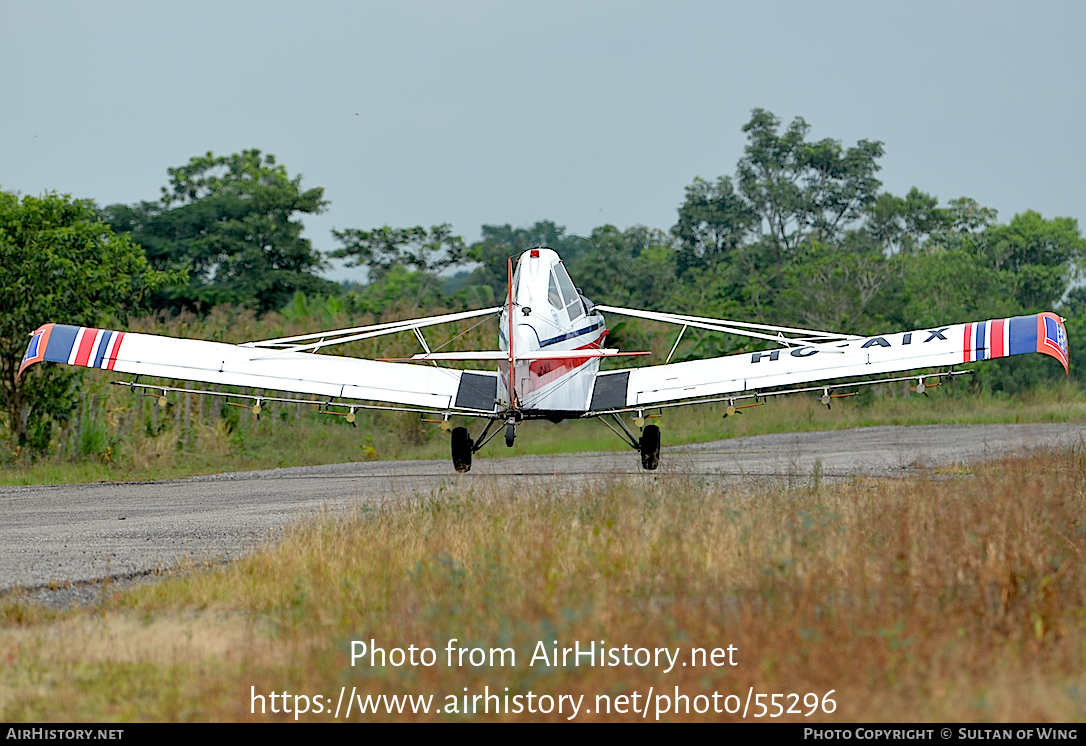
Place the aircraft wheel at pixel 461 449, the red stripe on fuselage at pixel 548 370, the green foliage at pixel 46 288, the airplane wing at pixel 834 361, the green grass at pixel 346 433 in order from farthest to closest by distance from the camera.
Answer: the green grass at pixel 346 433
the green foliage at pixel 46 288
the aircraft wheel at pixel 461 449
the red stripe on fuselage at pixel 548 370
the airplane wing at pixel 834 361

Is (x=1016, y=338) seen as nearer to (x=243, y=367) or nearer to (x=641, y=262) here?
(x=243, y=367)

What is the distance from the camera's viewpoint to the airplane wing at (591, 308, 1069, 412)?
17484 millimetres

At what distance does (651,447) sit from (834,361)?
10.4 feet

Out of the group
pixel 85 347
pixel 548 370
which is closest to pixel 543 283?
pixel 548 370

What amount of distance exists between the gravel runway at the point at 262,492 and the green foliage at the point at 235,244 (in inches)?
1152


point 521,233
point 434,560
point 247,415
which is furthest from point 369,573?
point 521,233

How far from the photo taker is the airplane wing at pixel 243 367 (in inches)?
732

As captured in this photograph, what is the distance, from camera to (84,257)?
2223 centimetres

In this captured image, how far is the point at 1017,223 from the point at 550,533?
61811 millimetres

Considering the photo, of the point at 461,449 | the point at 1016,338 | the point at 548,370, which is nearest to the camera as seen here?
the point at 1016,338

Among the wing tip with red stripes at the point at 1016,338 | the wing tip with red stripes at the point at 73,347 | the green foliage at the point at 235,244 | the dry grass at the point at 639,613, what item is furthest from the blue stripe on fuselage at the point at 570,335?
the green foliage at the point at 235,244

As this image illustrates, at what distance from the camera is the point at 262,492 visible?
16969 mm

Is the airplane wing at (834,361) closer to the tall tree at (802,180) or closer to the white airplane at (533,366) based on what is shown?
the white airplane at (533,366)
